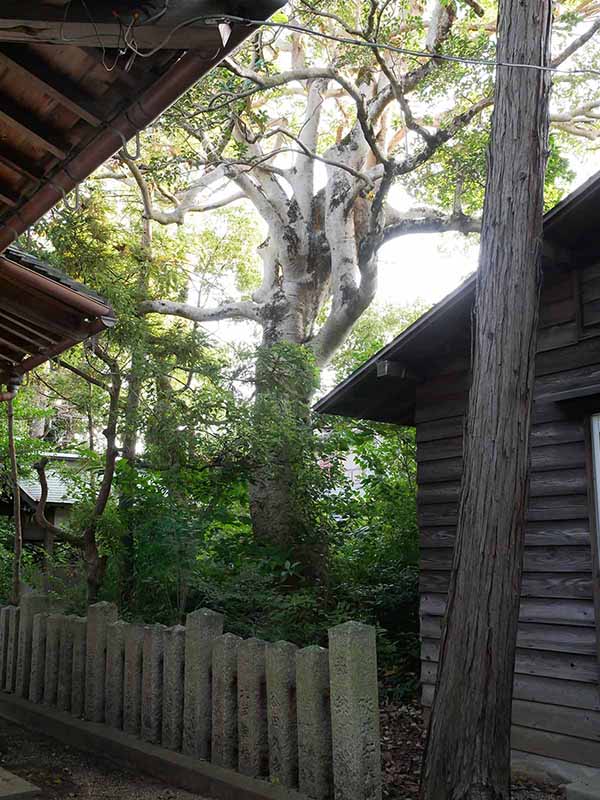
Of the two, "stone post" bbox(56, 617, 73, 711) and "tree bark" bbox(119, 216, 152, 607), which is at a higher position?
"tree bark" bbox(119, 216, 152, 607)

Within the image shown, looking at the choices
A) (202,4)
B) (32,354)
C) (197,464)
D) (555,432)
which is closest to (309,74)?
(197,464)

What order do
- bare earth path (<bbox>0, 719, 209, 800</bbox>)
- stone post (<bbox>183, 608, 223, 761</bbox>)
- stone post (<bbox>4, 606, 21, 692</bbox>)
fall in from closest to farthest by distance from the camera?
bare earth path (<bbox>0, 719, 209, 800</bbox>) → stone post (<bbox>183, 608, 223, 761</bbox>) → stone post (<bbox>4, 606, 21, 692</bbox>)

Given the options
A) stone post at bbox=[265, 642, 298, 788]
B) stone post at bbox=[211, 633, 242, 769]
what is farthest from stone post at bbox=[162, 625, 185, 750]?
stone post at bbox=[265, 642, 298, 788]

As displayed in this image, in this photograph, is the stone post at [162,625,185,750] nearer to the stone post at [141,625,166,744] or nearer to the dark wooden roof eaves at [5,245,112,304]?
the stone post at [141,625,166,744]

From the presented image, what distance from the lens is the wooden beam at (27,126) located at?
4.07m

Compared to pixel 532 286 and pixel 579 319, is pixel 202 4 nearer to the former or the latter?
pixel 532 286

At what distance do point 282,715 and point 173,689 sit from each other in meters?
1.34

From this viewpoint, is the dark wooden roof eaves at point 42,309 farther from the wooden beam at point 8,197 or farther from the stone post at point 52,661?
the stone post at point 52,661

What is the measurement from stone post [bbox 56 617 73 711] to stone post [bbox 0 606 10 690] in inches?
55.3

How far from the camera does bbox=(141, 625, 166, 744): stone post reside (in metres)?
6.20

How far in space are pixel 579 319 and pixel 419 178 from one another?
903 centimetres

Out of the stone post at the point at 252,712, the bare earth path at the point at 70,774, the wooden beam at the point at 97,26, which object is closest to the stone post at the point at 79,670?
the bare earth path at the point at 70,774

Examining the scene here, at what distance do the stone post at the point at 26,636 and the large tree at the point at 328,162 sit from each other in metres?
3.60

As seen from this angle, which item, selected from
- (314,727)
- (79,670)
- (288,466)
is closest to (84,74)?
(314,727)
